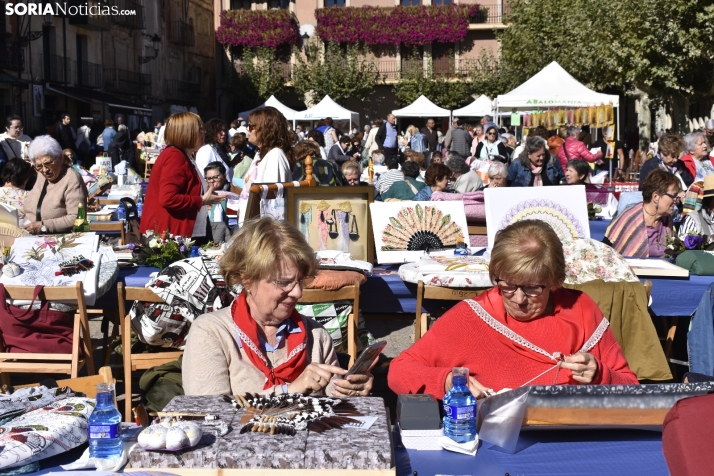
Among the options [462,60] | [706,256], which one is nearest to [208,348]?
[706,256]

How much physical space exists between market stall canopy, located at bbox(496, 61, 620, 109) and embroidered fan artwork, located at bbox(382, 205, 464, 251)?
11315 mm

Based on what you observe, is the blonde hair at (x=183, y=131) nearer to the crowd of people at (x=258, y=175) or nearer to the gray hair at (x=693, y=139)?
the crowd of people at (x=258, y=175)

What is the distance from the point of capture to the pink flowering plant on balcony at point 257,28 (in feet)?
167

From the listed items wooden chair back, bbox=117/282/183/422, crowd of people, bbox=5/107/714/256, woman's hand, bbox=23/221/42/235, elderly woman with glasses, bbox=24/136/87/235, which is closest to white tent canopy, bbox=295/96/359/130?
crowd of people, bbox=5/107/714/256

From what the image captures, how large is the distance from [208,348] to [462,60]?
50.1 metres

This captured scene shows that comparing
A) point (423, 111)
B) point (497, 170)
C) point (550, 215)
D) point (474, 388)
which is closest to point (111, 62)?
point (423, 111)

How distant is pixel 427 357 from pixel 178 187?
3.06 metres

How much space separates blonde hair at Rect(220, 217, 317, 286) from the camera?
10.3ft

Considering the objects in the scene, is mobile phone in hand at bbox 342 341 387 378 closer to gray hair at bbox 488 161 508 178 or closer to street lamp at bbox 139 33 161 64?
gray hair at bbox 488 161 508 178

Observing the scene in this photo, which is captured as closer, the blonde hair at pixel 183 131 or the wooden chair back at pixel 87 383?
the wooden chair back at pixel 87 383

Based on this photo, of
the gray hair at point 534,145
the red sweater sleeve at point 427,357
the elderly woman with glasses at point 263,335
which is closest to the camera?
the elderly woman with glasses at point 263,335

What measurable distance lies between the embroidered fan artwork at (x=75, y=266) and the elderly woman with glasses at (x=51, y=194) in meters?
1.15

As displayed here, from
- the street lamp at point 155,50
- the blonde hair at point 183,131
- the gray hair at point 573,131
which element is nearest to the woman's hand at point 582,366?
the blonde hair at point 183,131

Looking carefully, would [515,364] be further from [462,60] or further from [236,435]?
[462,60]
